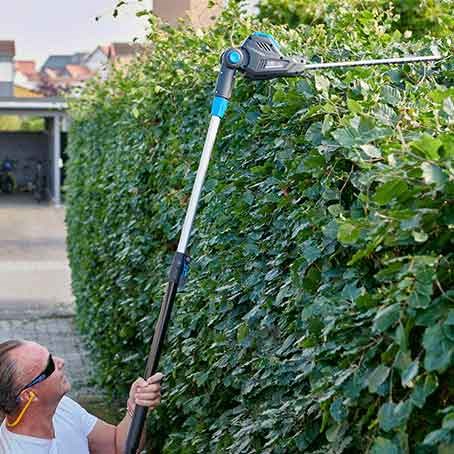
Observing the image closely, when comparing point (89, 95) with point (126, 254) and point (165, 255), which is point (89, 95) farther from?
point (165, 255)

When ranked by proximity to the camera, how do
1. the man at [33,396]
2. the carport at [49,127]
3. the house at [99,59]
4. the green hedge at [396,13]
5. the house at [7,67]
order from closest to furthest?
the man at [33,396]
the green hedge at [396,13]
the house at [99,59]
the carport at [49,127]
the house at [7,67]

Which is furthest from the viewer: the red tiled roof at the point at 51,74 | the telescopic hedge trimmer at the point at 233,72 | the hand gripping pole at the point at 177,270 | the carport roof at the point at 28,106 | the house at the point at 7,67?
the red tiled roof at the point at 51,74

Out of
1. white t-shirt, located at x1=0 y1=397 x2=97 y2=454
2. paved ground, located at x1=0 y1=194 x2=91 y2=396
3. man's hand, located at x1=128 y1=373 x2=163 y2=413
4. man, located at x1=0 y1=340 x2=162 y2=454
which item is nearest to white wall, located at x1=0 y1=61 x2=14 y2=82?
paved ground, located at x1=0 y1=194 x2=91 y2=396

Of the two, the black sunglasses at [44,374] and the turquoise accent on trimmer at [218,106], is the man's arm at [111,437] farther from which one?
the turquoise accent on trimmer at [218,106]

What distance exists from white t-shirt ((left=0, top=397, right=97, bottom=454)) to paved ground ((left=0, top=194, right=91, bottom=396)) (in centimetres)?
440

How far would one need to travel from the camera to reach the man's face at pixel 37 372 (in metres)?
3.75

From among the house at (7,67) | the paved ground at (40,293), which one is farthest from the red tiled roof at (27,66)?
the paved ground at (40,293)

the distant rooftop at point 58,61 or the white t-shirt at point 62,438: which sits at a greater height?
the white t-shirt at point 62,438

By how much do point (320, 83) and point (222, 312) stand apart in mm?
1018

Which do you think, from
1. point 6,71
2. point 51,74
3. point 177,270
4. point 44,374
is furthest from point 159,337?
point 51,74

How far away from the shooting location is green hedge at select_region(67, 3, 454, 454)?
2.02 m

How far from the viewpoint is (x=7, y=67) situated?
47875 mm

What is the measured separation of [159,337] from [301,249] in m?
0.77

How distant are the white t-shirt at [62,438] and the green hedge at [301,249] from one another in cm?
39
